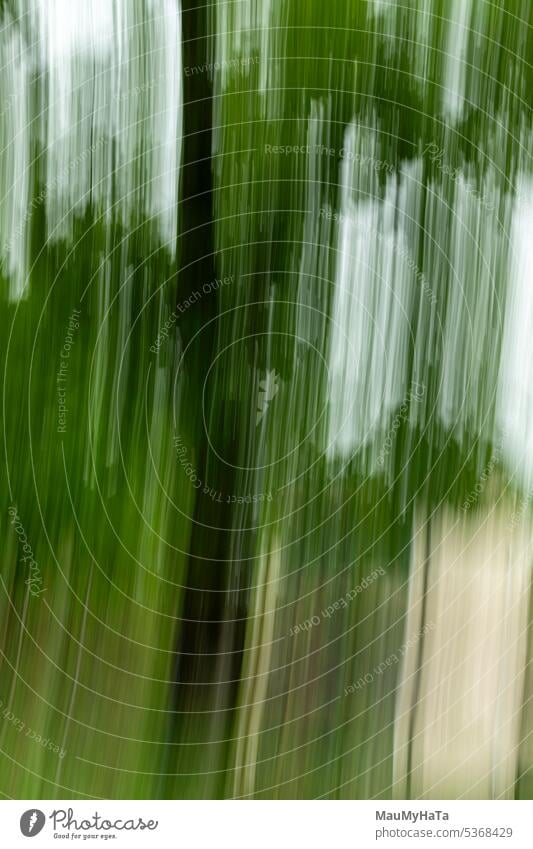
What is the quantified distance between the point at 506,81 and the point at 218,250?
262 mm

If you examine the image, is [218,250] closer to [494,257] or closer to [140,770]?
[494,257]

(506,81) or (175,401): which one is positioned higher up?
(506,81)

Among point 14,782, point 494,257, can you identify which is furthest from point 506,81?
point 14,782

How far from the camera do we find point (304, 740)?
1.61 ft

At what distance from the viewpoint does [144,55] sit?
49cm

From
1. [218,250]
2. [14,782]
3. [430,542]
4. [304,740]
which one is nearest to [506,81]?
[218,250]

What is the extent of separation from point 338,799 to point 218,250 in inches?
16.8

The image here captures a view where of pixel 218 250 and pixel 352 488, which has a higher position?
pixel 218 250

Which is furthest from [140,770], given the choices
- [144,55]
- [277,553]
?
[144,55]
